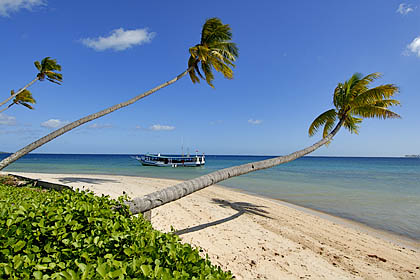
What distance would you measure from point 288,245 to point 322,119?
5.50 m

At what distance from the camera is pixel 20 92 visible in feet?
44.1

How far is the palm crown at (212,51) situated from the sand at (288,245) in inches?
242

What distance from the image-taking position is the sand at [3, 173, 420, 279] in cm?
466

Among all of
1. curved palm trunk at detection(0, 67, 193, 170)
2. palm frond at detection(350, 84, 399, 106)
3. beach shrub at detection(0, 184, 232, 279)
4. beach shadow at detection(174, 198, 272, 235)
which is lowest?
beach shadow at detection(174, 198, 272, 235)

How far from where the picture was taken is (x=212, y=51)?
1005 centimetres

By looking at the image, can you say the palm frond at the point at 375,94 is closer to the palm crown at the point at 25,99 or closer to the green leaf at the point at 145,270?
the green leaf at the point at 145,270

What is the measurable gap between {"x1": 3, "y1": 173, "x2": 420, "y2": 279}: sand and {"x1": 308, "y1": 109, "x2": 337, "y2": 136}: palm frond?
3.62 m

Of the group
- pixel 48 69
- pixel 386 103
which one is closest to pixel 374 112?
pixel 386 103

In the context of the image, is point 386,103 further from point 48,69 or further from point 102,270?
point 48,69

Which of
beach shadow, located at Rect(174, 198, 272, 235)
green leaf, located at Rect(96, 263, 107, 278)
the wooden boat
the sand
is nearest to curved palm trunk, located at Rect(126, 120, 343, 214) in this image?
the sand

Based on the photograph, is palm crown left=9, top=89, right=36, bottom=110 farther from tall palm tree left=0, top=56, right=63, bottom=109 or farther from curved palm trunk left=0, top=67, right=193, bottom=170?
curved palm trunk left=0, top=67, right=193, bottom=170

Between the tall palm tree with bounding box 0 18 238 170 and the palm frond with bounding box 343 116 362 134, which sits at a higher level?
the tall palm tree with bounding box 0 18 238 170

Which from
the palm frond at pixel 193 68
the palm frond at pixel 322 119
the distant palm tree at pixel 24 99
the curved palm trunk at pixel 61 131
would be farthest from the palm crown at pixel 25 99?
the palm frond at pixel 322 119

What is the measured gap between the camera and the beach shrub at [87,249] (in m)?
1.57
